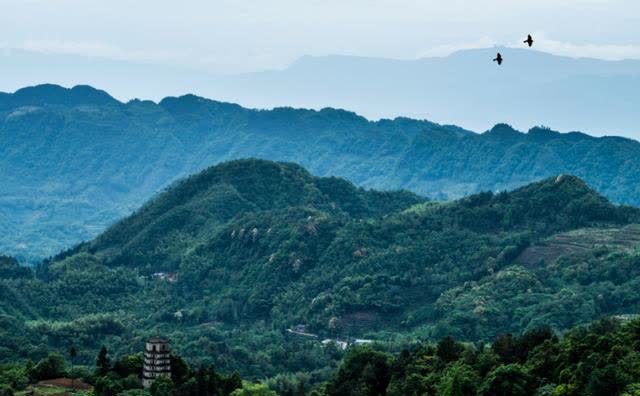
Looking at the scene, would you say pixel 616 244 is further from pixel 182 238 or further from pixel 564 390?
pixel 564 390

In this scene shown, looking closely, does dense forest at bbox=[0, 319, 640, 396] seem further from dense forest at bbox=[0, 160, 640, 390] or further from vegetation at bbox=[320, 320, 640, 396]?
dense forest at bbox=[0, 160, 640, 390]

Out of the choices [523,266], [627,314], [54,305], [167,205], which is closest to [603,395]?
[627,314]

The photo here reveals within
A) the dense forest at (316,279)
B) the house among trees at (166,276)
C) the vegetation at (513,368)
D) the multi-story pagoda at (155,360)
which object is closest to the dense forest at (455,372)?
the vegetation at (513,368)

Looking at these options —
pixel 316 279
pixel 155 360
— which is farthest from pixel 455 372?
pixel 316 279

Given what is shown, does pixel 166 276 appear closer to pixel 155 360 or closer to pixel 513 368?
pixel 155 360

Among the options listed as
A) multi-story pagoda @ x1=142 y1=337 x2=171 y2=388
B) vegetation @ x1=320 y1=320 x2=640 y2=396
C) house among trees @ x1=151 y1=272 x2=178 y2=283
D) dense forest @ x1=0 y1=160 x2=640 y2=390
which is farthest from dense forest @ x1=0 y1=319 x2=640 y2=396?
house among trees @ x1=151 y1=272 x2=178 y2=283

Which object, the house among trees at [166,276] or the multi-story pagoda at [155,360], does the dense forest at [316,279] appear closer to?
the house among trees at [166,276]
